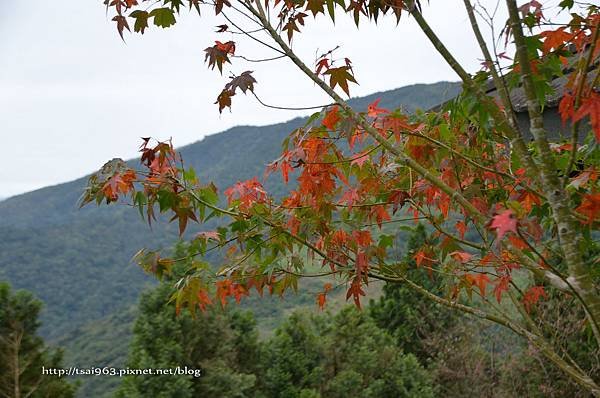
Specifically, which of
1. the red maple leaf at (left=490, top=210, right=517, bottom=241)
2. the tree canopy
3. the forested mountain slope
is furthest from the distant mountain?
the red maple leaf at (left=490, top=210, right=517, bottom=241)

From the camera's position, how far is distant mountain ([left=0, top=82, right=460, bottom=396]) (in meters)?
40.1

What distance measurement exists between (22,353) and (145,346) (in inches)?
47.1

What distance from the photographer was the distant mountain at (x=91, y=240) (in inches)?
1577

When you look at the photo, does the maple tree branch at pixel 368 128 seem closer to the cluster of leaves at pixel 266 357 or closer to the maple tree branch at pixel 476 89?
the maple tree branch at pixel 476 89

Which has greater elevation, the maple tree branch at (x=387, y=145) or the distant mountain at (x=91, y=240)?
the maple tree branch at (x=387, y=145)

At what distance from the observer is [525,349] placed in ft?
23.0

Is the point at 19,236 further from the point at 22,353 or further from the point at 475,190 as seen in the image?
the point at 475,190

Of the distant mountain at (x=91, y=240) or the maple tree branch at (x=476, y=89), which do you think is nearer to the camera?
the maple tree branch at (x=476, y=89)

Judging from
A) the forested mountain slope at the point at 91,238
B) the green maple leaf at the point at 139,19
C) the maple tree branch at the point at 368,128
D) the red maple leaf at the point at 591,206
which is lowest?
the forested mountain slope at the point at 91,238

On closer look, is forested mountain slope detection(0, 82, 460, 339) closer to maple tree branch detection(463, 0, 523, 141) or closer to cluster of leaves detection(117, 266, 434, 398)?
cluster of leaves detection(117, 266, 434, 398)

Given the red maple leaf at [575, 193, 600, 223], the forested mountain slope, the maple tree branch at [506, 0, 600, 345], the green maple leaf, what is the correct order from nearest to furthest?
the maple tree branch at [506, 0, 600, 345], the red maple leaf at [575, 193, 600, 223], the green maple leaf, the forested mountain slope

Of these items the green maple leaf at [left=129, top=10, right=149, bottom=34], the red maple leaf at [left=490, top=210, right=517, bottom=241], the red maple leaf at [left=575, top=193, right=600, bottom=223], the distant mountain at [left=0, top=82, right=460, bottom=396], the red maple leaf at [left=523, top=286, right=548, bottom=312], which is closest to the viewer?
the red maple leaf at [left=490, top=210, right=517, bottom=241]

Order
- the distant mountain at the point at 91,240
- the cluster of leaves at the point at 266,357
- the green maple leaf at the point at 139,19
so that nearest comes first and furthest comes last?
1. the green maple leaf at the point at 139,19
2. the cluster of leaves at the point at 266,357
3. the distant mountain at the point at 91,240

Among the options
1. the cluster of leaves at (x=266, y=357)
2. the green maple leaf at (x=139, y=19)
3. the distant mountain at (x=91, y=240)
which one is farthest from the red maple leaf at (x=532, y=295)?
the distant mountain at (x=91, y=240)
